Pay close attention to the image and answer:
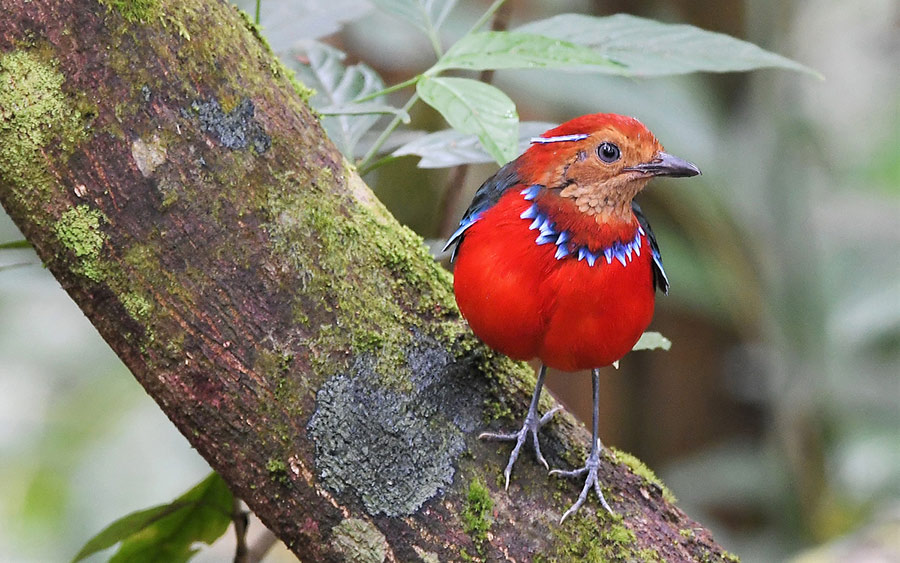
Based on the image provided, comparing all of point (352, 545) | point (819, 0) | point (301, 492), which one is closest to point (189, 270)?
point (301, 492)

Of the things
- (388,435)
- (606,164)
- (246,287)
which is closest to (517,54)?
(606,164)

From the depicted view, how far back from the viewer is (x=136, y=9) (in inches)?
70.1

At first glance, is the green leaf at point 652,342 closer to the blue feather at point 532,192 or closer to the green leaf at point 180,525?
the blue feather at point 532,192

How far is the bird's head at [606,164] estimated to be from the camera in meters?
1.94

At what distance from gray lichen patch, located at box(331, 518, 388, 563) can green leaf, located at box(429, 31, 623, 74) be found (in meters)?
1.00

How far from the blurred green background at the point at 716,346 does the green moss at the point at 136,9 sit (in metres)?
1.89

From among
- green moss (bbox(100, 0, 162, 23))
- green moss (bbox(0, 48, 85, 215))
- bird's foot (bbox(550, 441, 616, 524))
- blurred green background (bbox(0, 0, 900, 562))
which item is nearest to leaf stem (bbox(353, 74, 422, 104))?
green moss (bbox(100, 0, 162, 23))

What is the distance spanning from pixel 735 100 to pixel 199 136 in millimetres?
4353

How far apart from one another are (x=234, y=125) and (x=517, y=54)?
0.63m

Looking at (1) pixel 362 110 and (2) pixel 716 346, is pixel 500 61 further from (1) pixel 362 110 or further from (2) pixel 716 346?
(2) pixel 716 346

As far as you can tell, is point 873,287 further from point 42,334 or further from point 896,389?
point 42,334

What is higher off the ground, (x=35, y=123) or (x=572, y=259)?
(x=35, y=123)

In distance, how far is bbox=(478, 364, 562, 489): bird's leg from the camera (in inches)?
78.3

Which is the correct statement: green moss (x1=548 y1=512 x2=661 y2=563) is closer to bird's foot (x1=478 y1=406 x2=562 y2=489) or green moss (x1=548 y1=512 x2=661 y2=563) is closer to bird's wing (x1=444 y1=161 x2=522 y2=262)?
bird's foot (x1=478 y1=406 x2=562 y2=489)
